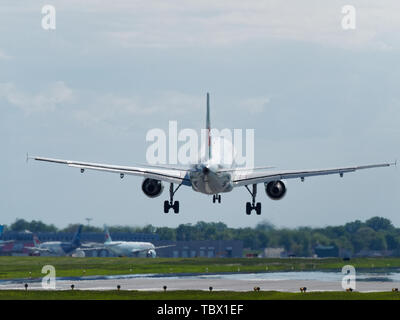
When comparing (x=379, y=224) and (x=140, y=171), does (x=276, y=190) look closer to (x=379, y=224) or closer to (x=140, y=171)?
(x=140, y=171)

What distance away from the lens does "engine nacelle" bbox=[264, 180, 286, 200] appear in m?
96.4

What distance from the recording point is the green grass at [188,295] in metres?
79.6

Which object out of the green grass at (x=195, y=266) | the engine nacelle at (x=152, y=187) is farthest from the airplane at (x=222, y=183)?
the green grass at (x=195, y=266)

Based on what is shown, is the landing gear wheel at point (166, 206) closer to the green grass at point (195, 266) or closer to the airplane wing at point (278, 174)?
the airplane wing at point (278, 174)

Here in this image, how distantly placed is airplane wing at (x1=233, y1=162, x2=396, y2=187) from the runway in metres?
11.3

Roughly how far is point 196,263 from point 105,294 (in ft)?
241

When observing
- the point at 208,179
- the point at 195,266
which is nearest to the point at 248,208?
the point at 208,179

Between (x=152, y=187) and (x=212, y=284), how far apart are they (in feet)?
48.8

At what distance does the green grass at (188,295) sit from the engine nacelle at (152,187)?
12.3 metres

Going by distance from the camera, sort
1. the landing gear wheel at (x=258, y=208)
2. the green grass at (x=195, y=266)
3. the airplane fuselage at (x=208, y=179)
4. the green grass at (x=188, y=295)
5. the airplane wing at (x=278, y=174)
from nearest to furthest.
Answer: the green grass at (x=188, y=295) < the airplane fuselage at (x=208, y=179) < the airplane wing at (x=278, y=174) < the landing gear wheel at (x=258, y=208) < the green grass at (x=195, y=266)

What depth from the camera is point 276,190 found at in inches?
3797

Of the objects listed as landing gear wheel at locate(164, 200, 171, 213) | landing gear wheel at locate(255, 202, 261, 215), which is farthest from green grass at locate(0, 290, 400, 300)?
landing gear wheel at locate(255, 202, 261, 215)

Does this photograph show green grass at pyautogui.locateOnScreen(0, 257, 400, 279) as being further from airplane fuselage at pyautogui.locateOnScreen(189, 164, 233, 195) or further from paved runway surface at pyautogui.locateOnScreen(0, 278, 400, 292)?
airplane fuselage at pyautogui.locateOnScreen(189, 164, 233, 195)
